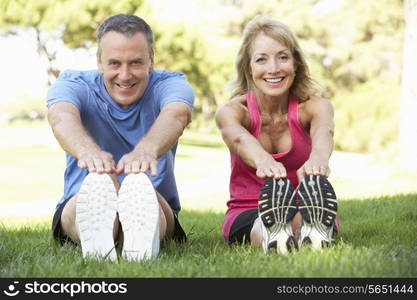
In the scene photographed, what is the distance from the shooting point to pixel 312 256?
3.03 m

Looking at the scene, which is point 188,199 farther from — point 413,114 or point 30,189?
point 413,114

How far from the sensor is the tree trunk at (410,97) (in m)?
11.8

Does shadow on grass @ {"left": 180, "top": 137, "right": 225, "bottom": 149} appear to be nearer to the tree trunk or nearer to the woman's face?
the tree trunk

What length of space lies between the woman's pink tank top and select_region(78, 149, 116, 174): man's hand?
1106mm

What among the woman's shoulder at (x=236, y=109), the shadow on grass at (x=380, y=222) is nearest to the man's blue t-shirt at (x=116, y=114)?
the woman's shoulder at (x=236, y=109)

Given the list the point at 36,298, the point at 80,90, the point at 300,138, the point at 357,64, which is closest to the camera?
the point at 36,298

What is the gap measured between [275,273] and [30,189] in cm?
952

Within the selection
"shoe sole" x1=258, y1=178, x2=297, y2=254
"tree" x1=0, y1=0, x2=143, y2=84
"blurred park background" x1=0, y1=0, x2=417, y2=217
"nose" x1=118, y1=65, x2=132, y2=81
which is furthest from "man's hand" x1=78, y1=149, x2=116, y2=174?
"tree" x1=0, y1=0, x2=143, y2=84

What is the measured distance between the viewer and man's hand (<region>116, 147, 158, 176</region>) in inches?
120

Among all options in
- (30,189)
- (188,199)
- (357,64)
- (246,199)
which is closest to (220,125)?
(246,199)

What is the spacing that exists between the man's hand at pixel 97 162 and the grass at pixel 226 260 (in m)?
0.44

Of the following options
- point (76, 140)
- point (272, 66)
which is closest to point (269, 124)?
point (272, 66)

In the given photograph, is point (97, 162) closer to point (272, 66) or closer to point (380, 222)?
point (272, 66)

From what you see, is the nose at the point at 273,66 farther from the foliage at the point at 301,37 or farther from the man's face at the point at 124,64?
the foliage at the point at 301,37
